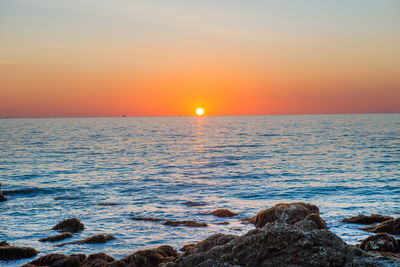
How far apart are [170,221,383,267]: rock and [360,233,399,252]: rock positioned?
635cm

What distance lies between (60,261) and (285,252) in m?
8.80

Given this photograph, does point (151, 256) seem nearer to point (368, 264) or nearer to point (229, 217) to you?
point (368, 264)

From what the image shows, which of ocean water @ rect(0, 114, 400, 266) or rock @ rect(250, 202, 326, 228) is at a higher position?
rock @ rect(250, 202, 326, 228)

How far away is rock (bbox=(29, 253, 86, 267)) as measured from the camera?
12578mm

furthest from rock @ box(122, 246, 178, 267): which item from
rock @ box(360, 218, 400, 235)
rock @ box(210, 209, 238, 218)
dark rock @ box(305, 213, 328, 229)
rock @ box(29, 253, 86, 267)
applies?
rock @ box(360, 218, 400, 235)

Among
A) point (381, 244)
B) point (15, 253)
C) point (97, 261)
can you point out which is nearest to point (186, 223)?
point (97, 261)

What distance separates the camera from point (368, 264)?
7.28 meters

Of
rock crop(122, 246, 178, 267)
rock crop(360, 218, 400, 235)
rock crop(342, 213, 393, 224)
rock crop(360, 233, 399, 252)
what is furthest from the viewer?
rock crop(342, 213, 393, 224)

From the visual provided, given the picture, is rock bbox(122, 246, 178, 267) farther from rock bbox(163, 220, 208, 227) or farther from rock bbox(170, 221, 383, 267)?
rock bbox(163, 220, 208, 227)

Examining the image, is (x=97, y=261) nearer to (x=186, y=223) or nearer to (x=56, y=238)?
(x=56, y=238)

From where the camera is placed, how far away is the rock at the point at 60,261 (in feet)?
41.3

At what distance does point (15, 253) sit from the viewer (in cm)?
1420

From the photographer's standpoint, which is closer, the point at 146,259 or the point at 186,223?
the point at 146,259

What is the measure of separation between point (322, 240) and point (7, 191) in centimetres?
2838
